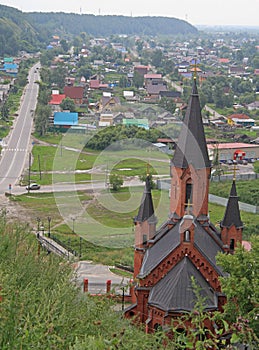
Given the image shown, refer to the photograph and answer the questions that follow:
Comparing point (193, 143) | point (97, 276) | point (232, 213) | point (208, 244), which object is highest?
point (193, 143)

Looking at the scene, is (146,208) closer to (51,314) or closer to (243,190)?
(51,314)

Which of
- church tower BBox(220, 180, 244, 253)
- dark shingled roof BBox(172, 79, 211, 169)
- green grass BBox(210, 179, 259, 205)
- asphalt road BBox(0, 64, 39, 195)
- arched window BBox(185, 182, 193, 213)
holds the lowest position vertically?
asphalt road BBox(0, 64, 39, 195)

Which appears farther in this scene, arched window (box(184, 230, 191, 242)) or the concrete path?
the concrete path

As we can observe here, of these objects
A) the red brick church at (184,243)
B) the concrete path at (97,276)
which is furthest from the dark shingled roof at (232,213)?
the concrete path at (97,276)

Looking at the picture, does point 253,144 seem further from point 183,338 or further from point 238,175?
point 183,338

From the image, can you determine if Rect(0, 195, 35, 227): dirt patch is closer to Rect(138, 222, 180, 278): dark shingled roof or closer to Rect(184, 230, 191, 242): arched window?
Rect(138, 222, 180, 278): dark shingled roof

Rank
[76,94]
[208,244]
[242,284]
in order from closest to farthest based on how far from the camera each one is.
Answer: [242,284] < [208,244] < [76,94]

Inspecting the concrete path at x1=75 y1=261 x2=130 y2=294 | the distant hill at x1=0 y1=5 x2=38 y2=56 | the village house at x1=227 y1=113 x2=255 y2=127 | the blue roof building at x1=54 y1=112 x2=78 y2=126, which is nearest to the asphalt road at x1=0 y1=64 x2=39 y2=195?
the blue roof building at x1=54 y1=112 x2=78 y2=126

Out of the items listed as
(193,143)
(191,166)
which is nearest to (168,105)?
(193,143)
